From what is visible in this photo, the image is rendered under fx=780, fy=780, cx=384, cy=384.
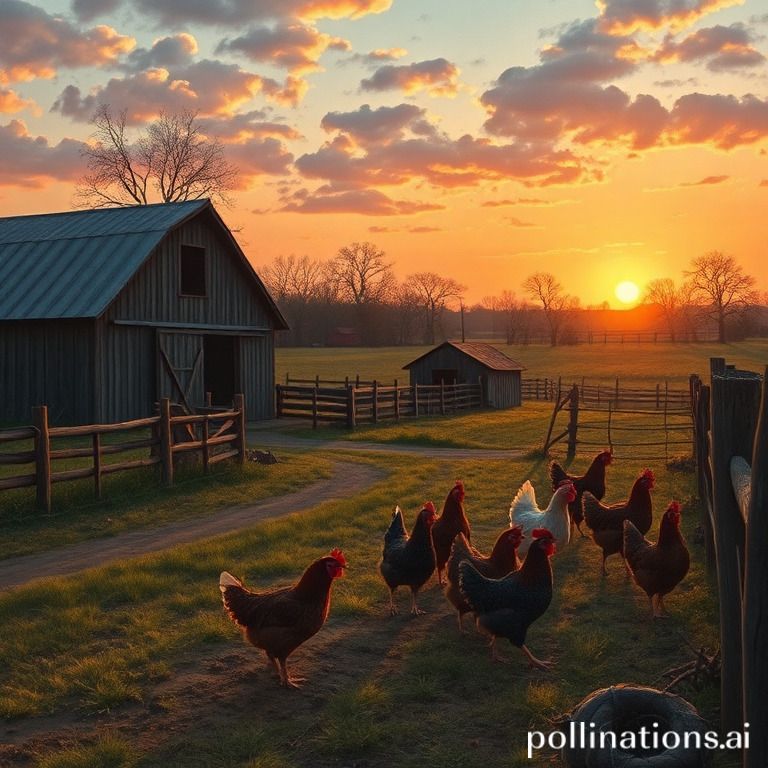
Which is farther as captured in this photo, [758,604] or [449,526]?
[449,526]

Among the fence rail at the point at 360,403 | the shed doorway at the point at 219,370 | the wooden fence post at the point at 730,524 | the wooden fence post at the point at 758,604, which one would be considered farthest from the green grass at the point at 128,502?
the shed doorway at the point at 219,370

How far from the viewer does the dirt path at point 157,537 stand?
364 inches

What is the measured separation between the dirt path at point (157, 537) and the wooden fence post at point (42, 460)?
1.69 metres

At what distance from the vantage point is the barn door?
23203mm

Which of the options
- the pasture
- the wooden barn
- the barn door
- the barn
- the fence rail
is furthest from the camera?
the wooden barn

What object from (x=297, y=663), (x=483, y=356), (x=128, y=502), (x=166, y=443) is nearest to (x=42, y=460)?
(x=128, y=502)

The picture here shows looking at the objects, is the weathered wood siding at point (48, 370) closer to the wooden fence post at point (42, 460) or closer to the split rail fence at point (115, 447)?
the split rail fence at point (115, 447)

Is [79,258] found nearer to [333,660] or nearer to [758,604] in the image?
[333,660]

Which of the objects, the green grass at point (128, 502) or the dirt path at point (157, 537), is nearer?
the dirt path at point (157, 537)

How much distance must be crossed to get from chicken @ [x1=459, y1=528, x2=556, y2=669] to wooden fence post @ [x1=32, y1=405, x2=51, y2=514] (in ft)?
25.9

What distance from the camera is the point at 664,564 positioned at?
23.5ft

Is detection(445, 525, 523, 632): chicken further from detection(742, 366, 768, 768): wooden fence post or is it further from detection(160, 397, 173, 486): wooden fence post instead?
detection(160, 397, 173, 486): wooden fence post

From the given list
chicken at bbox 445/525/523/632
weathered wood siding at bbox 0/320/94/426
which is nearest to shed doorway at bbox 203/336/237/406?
weathered wood siding at bbox 0/320/94/426

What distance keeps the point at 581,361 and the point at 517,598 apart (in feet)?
233
